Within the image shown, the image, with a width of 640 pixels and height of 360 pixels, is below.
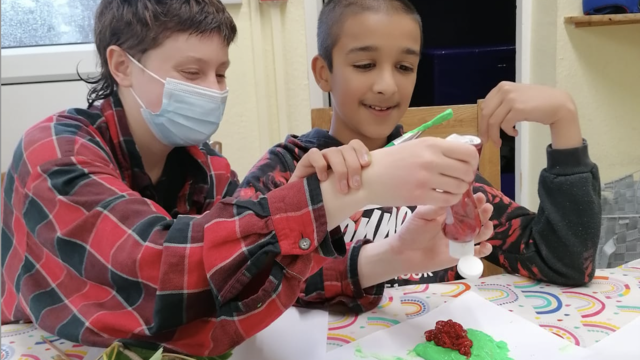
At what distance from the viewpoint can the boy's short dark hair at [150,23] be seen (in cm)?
85

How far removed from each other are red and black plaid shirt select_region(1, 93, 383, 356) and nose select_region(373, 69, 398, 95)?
0.45 m

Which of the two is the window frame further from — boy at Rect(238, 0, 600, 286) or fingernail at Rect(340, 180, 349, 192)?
fingernail at Rect(340, 180, 349, 192)

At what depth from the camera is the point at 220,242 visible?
1.78ft

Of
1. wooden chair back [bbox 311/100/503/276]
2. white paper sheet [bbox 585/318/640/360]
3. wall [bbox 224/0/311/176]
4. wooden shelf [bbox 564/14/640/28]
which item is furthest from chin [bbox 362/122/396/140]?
wooden shelf [bbox 564/14/640/28]

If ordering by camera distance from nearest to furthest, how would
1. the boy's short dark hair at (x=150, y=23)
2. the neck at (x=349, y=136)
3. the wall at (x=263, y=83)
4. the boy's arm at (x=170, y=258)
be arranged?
the boy's arm at (x=170, y=258) → the boy's short dark hair at (x=150, y=23) → the neck at (x=349, y=136) → the wall at (x=263, y=83)

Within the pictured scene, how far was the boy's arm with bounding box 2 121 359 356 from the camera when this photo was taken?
0.55 m

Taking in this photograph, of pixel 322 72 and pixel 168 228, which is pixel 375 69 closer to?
pixel 322 72

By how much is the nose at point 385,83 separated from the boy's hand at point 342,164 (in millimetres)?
431

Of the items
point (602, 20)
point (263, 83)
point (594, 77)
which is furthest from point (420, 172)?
point (594, 77)

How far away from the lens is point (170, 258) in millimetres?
545

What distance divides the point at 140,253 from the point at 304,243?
0.58ft

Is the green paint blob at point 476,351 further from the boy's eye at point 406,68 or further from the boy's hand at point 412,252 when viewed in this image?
the boy's eye at point 406,68

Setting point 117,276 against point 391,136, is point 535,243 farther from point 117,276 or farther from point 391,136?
point 117,276

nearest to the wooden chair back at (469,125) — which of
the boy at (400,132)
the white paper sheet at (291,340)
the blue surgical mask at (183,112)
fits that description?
the boy at (400,132)
